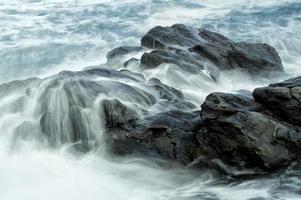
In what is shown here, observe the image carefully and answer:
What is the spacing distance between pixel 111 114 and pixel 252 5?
23467 mm

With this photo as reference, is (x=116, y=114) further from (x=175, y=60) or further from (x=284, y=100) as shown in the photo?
(x=175, y=60)

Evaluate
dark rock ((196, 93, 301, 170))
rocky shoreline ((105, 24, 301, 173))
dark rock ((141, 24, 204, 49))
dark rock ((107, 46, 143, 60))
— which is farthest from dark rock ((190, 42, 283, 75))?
dark rock ((196, 93, 301, 170))

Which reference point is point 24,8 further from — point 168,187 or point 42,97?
point 168,187

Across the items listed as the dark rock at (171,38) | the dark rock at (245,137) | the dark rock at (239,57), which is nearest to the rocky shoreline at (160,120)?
the dark rock at (245,137)

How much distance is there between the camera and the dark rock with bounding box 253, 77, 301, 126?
10086 millimetres

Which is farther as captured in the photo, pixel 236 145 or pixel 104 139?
pixel 104 139

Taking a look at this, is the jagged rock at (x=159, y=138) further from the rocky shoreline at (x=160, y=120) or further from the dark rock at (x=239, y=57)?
the dark rock at (x=239, y=57)

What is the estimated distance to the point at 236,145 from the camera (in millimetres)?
9680

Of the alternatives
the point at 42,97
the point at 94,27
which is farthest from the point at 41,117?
the point at 94,27

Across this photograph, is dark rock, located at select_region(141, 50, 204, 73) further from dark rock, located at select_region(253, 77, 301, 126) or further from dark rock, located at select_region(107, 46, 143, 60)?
dark rock, located at select_region(253, 77, 301, 126)

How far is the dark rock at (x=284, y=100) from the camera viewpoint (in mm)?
10086

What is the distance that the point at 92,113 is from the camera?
1120 centimetres

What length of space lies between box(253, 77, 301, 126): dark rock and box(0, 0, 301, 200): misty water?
1.27m

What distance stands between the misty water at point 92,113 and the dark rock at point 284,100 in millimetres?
1265
